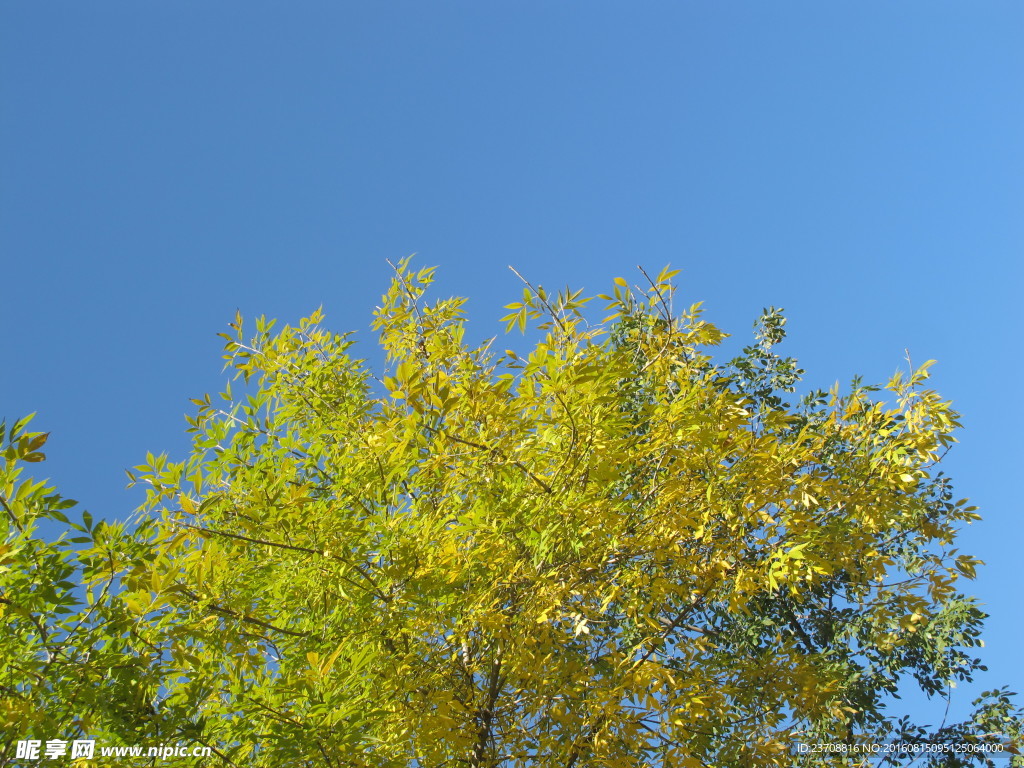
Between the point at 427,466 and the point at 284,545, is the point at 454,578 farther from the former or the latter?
the point at 284,545

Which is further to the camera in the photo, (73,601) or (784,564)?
(784,564)

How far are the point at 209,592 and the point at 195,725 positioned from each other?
43 cm

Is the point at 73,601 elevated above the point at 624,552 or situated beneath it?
situated beneath

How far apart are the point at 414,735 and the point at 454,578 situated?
2.05 feet

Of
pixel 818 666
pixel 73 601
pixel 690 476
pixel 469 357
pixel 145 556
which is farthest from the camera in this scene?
pixel 818 666

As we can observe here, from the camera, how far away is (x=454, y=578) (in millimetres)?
2984

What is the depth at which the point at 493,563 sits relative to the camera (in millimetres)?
3010

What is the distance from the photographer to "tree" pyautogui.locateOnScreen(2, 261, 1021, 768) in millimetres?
2811

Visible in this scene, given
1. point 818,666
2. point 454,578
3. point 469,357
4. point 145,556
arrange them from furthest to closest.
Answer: point 818,666 < point 469,357 < point 454,578 < point 145,556

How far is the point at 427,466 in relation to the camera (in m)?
3.06

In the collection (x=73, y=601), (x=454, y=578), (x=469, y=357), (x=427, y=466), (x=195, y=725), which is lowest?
(x=195, y=725)

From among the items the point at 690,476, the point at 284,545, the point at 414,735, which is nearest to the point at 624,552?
the point at 690,476

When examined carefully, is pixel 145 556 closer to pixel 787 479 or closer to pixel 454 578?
pixel 454 578

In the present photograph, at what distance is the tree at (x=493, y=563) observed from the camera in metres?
2.81
